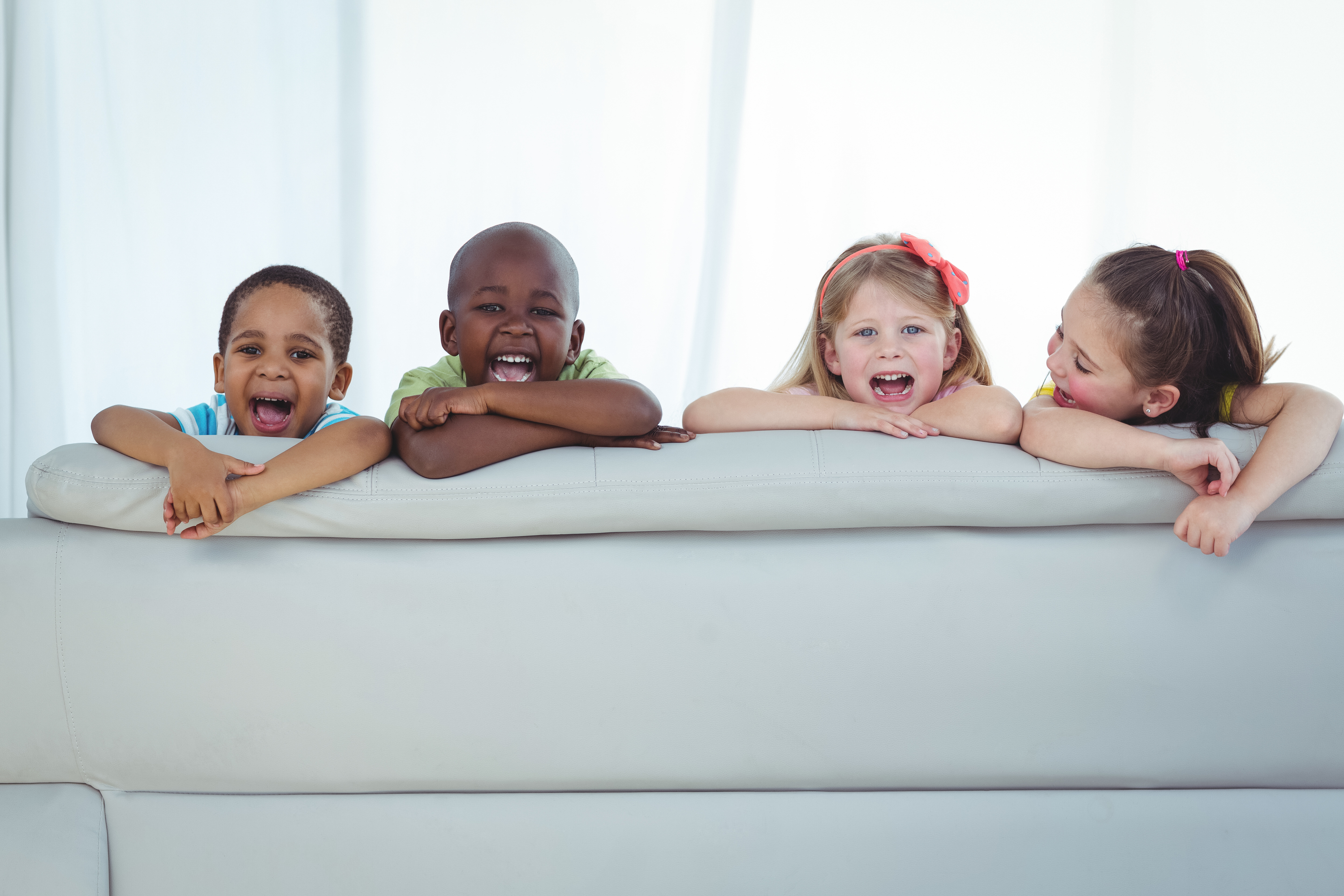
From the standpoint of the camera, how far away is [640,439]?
1034 millimetres

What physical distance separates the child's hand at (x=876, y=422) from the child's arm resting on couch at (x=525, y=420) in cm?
21

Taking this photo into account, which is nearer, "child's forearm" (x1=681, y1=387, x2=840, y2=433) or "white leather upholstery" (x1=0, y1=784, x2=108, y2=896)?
"white leather upholstery" (x1=0, y1=784, x2=108, y2=896)

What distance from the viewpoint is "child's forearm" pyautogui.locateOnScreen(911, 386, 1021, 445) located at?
1.05 m

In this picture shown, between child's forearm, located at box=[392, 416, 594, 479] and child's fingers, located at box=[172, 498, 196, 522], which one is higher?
child's forearm, located at box=[392, 416, 594, 479]

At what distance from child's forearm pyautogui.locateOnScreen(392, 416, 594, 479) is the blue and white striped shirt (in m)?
0.40

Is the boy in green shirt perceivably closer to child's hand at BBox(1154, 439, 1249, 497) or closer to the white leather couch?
the white leather couch

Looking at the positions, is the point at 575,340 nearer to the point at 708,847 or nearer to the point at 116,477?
the point at 116,477

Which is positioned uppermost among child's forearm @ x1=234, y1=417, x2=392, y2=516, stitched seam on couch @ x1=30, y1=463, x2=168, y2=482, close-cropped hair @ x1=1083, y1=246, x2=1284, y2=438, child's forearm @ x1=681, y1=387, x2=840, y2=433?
close-cropped hair @ x1=1083, y1=246, x2=1284, y2=438

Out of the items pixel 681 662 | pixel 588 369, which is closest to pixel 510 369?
pixel 588 369

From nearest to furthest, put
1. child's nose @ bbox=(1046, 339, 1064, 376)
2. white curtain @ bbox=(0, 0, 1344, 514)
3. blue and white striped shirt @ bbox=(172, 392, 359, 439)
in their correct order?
child's nose @ bbox=(1046, 339, 1064, 376) < blue and white striped shirt @ bbox=(172, 392, 359, 439) < white curtain @ bbox=(0, 0, 1344, 514)

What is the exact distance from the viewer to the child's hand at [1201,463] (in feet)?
3.01

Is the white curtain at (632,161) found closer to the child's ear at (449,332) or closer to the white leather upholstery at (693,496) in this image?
the child's ear at (449,332)

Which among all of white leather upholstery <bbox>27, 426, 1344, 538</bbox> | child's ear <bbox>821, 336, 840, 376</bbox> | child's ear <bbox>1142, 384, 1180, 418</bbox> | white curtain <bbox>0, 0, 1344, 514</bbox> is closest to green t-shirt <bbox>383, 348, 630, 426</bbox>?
child's ear <bbox>821, 336, 840, 376</bbox>

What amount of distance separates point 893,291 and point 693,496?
2.08 feet
